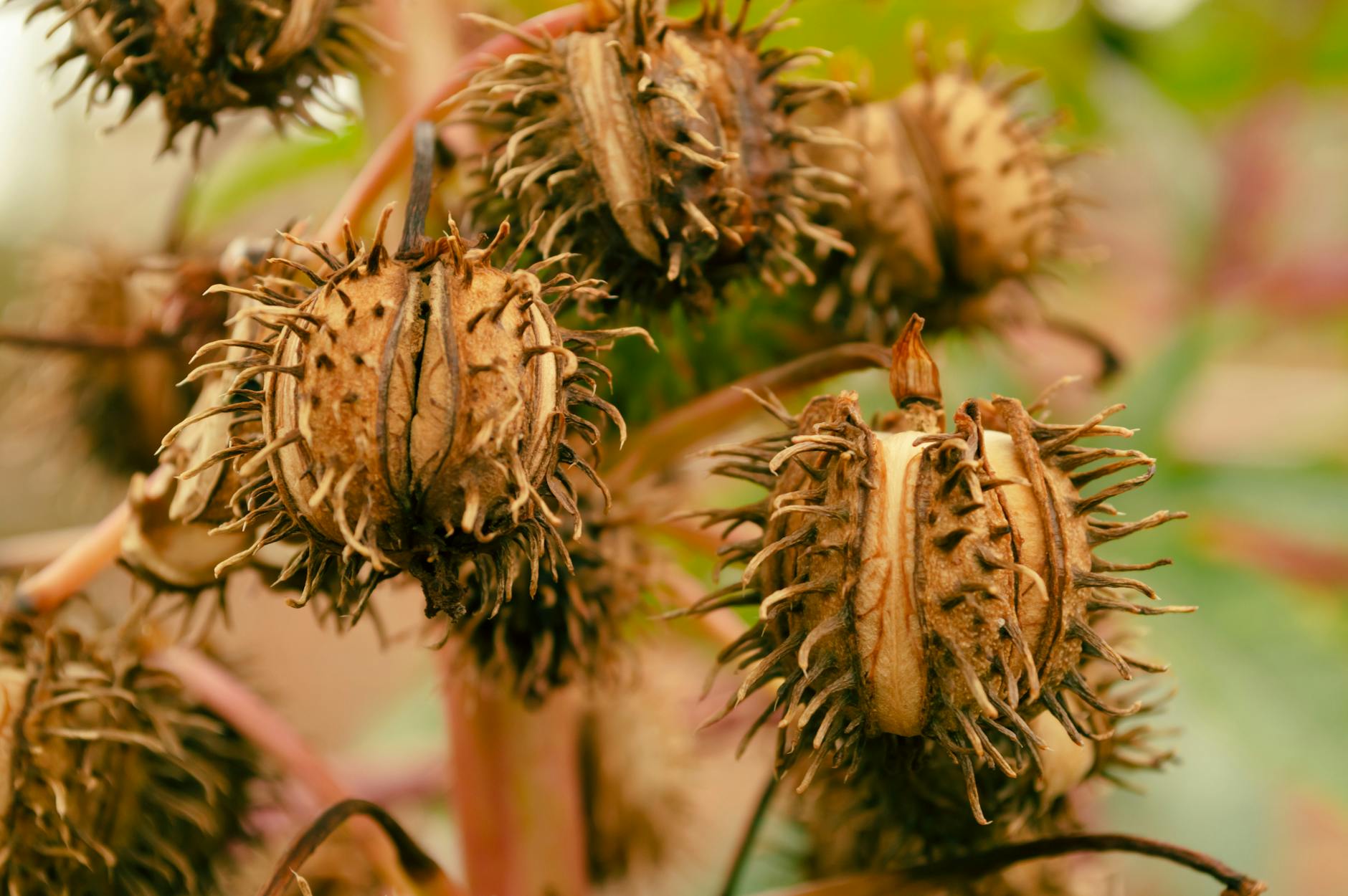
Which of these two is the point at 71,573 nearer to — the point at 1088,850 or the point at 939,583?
the point at 939,583

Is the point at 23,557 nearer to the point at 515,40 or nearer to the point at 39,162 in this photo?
the point at 515,40

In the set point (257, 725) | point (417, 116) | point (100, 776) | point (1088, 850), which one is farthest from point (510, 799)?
point (417, 116)

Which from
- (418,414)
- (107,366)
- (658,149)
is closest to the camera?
(418,414)

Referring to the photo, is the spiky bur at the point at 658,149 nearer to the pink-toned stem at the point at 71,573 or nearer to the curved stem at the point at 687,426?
the curved stem at the point at 687,426

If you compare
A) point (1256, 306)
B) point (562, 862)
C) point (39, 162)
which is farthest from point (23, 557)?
point (39, 162)

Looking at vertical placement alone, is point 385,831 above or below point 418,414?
below

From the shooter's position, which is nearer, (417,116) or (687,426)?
(417,116)

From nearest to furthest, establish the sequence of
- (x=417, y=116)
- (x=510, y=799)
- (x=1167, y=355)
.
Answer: (x=417, y=116), (x=510, y=799), (x=1167, y=355)
